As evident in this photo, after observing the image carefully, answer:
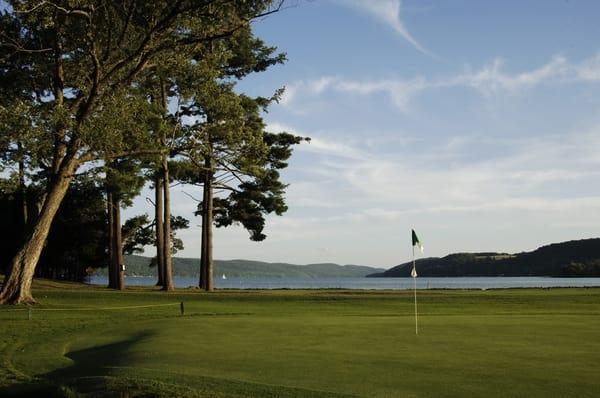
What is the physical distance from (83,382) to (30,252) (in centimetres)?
1895

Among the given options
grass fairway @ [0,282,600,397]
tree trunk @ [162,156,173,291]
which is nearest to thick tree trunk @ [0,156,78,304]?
grass fairway @ [0,282,600,397]

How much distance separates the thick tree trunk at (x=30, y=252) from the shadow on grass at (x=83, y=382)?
1511 cm

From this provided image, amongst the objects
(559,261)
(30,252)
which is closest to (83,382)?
(30,252)

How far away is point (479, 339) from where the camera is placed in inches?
543

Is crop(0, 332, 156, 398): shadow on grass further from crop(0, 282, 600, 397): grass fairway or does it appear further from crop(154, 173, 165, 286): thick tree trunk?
crop(154, 173, 165, 286): thick tree trunk

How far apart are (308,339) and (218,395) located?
5436 mm

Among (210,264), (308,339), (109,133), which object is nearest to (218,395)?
(308,339)

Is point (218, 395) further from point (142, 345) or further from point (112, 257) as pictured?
point (112, 257)

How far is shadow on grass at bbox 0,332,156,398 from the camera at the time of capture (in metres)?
8.80

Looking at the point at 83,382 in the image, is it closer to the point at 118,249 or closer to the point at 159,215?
the point at 159,215

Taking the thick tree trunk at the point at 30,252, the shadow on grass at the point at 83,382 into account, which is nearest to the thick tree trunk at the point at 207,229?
the thick tree trunk at the point at 30,252

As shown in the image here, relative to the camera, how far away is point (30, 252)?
26688mm

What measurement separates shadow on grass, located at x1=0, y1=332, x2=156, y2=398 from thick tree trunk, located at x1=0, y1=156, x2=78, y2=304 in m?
15.1

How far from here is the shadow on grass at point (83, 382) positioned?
8805 millimetres
